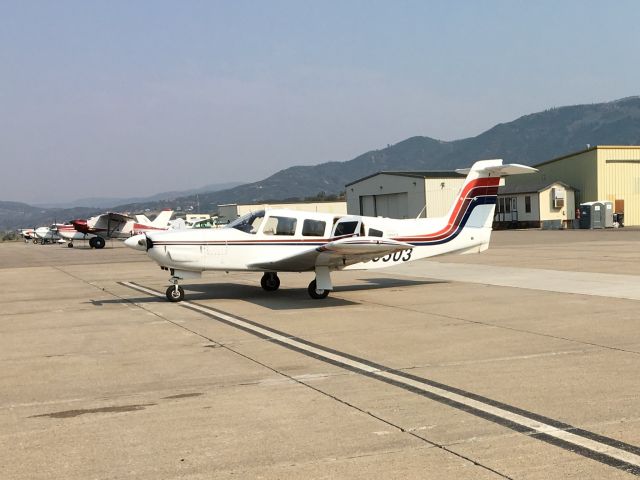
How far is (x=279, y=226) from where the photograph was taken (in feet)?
49.7

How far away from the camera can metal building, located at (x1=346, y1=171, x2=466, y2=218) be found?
61.3 metres

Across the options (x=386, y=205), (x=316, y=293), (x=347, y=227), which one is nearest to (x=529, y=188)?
(x=386, y=205)

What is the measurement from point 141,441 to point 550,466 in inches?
124

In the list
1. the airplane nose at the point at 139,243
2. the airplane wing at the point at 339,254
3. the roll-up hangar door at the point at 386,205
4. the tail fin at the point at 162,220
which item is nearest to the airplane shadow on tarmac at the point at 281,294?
the airplane wing at the point at 339,254

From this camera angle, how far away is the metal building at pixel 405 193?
201 feet

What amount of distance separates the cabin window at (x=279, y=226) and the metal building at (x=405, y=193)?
4314 cm

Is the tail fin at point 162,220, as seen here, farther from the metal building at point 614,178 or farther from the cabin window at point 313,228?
the cabin window at point 313,228

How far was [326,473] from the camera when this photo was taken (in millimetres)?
4531

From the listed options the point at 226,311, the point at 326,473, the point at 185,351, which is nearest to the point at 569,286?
the point at 226,311

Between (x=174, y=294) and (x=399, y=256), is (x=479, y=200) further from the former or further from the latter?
(x=174, y=294)

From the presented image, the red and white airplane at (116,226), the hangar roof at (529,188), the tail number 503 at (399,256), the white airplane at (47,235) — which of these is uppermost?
the hangar roof at (529,188)

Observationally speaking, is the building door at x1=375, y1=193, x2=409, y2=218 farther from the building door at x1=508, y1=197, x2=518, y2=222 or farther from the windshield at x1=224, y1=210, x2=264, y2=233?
the windshield at x1=224, y1=210, x2=264, y2=233

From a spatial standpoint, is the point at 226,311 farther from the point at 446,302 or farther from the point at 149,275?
the point at 149,275

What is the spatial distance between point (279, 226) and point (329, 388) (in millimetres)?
8521
